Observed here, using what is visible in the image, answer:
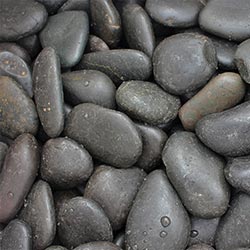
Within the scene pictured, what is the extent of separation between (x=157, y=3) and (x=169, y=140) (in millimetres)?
248

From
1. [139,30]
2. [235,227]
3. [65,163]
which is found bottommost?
[235,227]

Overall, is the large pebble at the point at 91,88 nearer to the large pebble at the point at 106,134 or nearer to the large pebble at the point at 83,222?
the large pebble at the point at 106,134

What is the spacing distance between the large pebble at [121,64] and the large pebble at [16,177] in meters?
0.19

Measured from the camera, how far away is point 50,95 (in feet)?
2.80

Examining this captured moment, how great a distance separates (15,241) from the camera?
2.59ft

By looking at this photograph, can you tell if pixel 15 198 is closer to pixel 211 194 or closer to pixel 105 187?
pixel 105 187

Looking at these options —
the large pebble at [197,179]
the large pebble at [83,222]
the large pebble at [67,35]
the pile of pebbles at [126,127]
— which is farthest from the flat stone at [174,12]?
the large pebble at [83,222]

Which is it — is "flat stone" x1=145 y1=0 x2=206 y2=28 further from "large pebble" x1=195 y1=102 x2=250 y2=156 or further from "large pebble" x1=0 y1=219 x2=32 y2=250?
"large pebble" x1=0 y1=219 x2=32 y2=250

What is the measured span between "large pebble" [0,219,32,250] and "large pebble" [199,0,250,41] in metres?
0.44

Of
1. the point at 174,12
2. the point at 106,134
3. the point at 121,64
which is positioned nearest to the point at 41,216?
the point at 106,134

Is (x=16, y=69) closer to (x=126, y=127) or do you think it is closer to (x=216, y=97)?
(x=126, y=127)

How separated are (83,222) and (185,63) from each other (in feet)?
0.97

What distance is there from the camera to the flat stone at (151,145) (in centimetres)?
87

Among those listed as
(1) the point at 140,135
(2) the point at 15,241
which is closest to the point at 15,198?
(2) the point at 15,241
